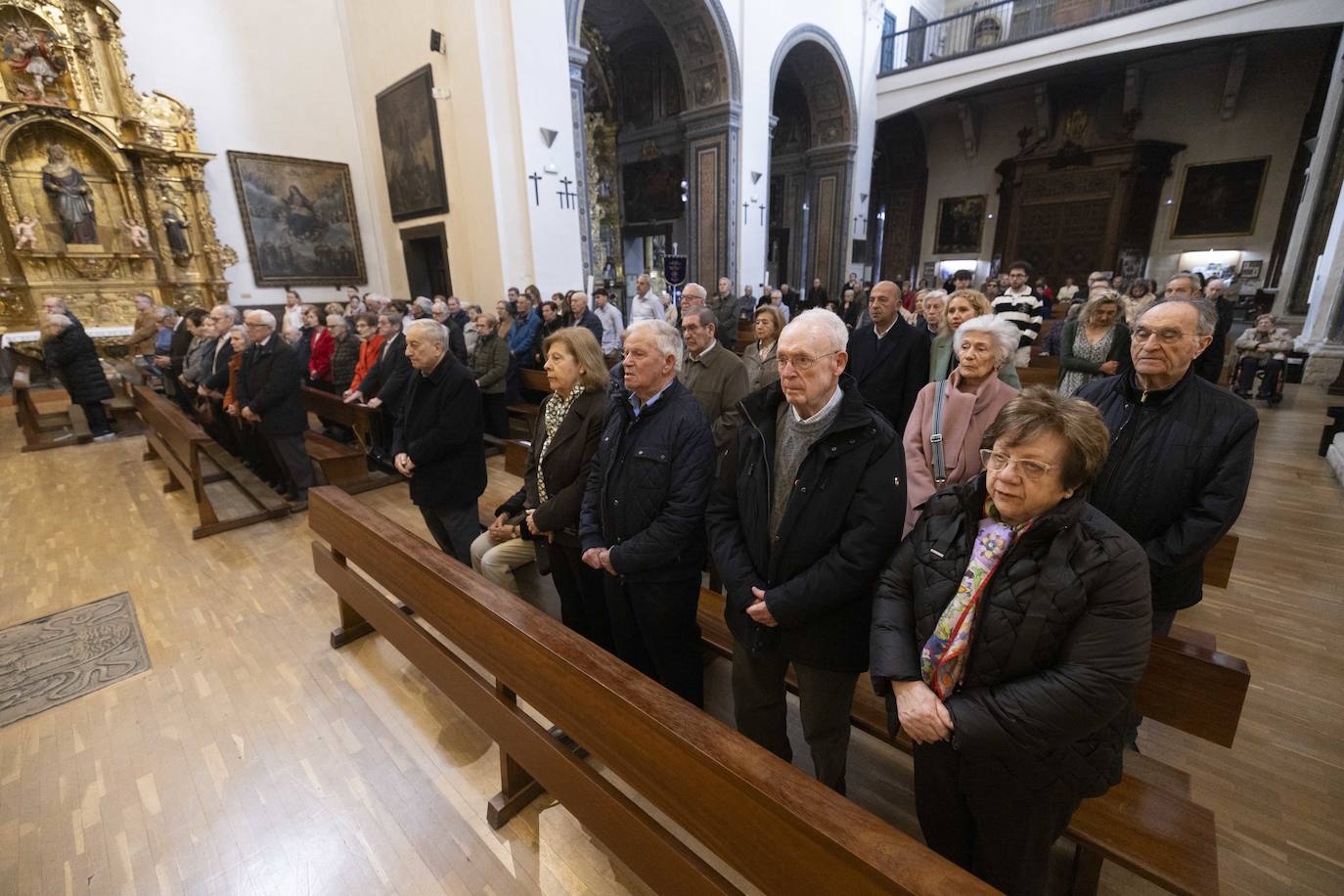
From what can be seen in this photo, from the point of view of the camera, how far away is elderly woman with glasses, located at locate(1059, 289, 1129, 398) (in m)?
A: 2.89

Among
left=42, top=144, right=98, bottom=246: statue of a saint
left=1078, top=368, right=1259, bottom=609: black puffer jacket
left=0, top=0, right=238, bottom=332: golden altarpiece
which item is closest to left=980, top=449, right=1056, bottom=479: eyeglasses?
left=1078, top=368, right=1259, bottom=609: black puffer jacket

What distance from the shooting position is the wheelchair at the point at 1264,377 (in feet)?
22.7

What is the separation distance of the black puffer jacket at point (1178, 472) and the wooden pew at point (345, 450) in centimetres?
460

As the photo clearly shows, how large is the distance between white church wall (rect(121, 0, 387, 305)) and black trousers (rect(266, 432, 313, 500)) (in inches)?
293

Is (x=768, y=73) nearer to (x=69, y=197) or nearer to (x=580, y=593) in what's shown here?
(x=580, y=593)

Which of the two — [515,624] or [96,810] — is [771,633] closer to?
[515,624]

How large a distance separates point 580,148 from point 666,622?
8.15m

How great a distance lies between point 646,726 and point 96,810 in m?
2.16

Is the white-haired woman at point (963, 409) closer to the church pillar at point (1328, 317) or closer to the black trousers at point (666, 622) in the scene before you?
the black trousers at point (666, 622)

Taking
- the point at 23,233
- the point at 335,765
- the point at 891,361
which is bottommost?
the point at 335,765

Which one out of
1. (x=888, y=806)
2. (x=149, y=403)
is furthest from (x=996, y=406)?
(x=149, y=403)

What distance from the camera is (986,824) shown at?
1.25 metres

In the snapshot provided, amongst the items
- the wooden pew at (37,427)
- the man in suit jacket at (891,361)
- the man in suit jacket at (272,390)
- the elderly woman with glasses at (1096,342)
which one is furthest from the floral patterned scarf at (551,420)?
the wooden pew at (37,427)

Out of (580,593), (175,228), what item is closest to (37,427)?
(175,228)
